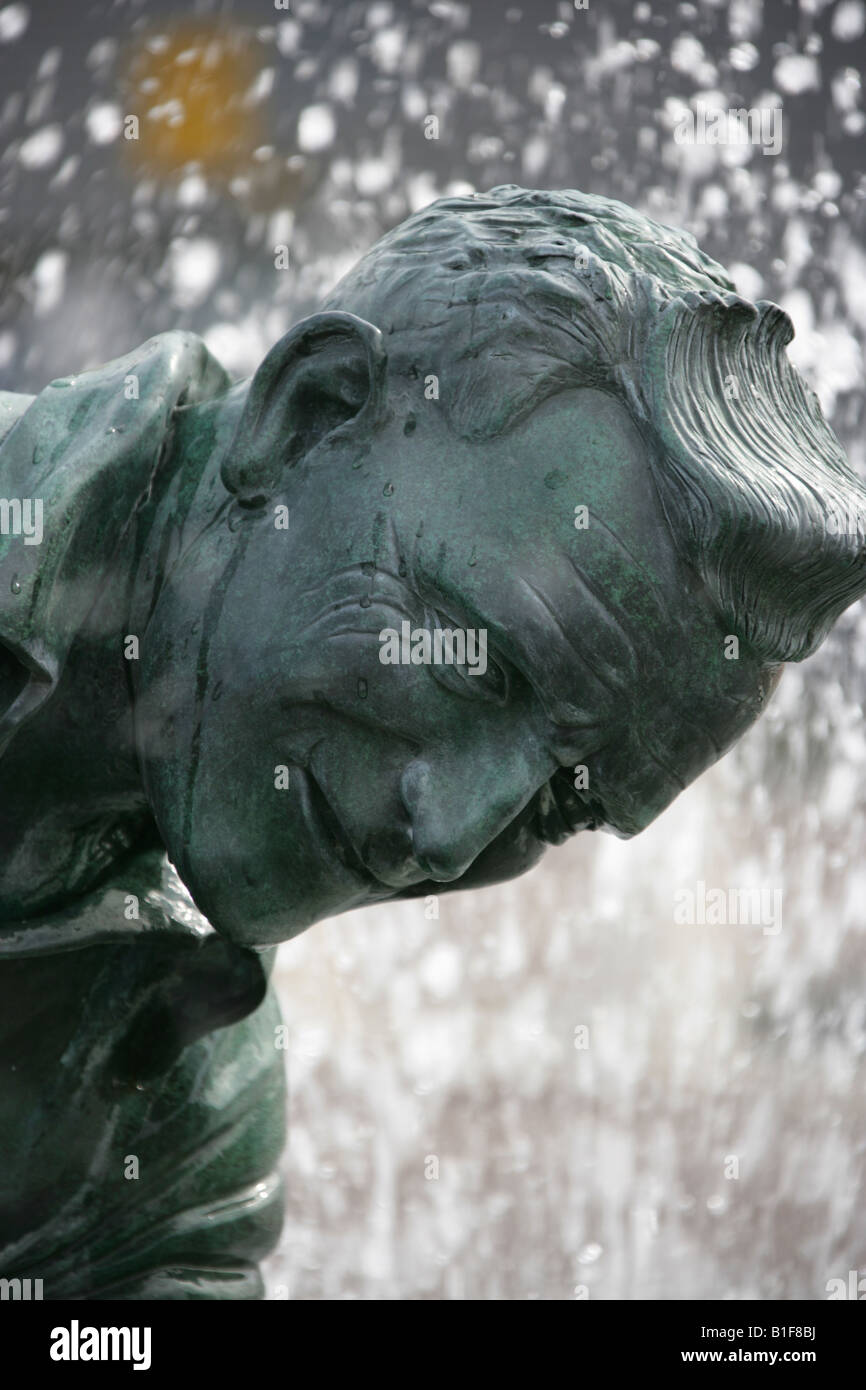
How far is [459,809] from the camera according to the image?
1.35 metres

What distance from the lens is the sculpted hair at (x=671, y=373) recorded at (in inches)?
51.5

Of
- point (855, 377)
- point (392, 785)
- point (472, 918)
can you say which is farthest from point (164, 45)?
point (392, 785)

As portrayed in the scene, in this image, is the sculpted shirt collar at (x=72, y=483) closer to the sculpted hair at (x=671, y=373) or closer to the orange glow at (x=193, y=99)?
the sculpted hair at (x=671, y=373)

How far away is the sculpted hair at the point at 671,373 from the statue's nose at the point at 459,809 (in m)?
0.18

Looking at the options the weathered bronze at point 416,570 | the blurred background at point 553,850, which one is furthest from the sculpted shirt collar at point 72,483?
the blurred background at point 553,850

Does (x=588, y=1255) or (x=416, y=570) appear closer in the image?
(x=416, y=570)

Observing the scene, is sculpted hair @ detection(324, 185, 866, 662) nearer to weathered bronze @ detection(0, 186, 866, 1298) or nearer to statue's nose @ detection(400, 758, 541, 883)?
weathered bronze @ detection(0, 186, 866, 1298)

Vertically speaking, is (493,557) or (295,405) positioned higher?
(295,405)

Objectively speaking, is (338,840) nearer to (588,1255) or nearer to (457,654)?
(457,654)

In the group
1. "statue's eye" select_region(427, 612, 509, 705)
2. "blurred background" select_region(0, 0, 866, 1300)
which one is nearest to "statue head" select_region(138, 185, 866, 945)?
"statue's eye" select_region(427, 612, 509, 705)

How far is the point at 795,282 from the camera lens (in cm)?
282

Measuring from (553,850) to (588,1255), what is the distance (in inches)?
21.3

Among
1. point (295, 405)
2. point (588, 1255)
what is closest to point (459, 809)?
point (295, 405)
